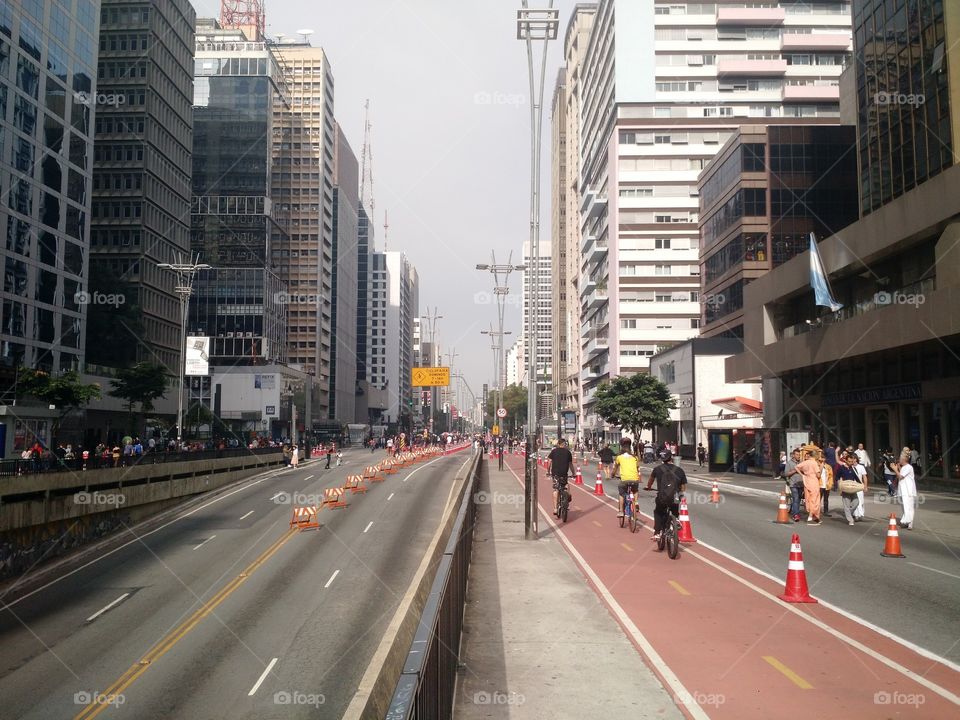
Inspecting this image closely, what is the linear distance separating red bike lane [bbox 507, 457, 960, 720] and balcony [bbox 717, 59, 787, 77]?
268 ft

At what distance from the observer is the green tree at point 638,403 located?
5900cm

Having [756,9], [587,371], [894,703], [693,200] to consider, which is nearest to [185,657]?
[894,703]

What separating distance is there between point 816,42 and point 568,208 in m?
55.7

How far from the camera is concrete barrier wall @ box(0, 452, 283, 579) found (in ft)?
65.7

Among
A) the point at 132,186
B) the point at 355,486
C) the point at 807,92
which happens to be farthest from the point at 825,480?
the point at 807,92

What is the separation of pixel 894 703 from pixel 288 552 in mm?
14637

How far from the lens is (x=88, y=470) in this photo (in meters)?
24.7

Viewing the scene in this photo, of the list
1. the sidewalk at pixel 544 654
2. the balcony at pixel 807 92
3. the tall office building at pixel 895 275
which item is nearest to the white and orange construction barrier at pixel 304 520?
the sidewalk at pixel 544 654

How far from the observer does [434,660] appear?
5.07 metres

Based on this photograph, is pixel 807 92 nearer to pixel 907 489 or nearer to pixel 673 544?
pixel 907 489

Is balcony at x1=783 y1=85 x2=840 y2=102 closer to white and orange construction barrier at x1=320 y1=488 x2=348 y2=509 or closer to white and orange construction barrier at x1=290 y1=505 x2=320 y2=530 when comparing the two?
white and orange construction barrier at x1=320 y1=488 x2=348 y2=509

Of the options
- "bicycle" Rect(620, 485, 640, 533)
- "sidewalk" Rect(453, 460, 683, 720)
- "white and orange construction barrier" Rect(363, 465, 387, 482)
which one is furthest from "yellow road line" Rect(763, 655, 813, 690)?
"white and orange construction barrier" Rect(363, 465, 387, 482)

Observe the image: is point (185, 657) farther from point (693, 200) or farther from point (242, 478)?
point (693, 200)

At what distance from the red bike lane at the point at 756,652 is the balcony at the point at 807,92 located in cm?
8211
